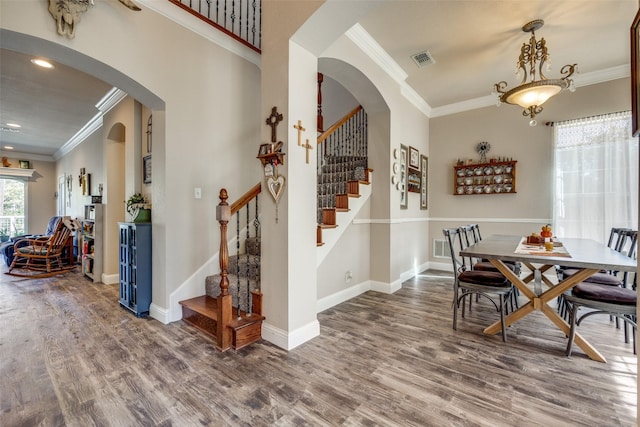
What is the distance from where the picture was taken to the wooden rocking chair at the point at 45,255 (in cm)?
511

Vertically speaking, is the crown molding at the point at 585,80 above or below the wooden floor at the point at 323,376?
above

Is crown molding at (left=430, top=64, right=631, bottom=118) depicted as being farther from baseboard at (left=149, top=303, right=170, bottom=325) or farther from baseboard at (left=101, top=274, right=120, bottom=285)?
baseboard at (left=101, top=274, right=120, bottom=285)

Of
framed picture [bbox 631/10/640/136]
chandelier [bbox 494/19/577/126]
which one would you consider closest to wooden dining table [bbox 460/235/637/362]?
framed picture [bbox 631/10/640/136]

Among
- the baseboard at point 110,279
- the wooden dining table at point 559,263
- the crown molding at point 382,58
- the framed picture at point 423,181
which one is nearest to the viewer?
the wooden dining table at point 559,263

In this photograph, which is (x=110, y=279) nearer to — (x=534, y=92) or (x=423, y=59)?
(x=423, y=59)

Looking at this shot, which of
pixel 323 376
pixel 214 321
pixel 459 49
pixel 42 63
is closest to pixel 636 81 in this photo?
pixel 323 376

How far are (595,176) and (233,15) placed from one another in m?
5.27

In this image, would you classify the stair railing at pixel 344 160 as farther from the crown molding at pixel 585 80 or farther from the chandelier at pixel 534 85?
the crown molding at pixel 585 80

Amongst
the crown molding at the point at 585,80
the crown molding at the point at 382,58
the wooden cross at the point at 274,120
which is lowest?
the wooden cross at the point at 274,120

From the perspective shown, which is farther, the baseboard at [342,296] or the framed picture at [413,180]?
the framed picture at [413,180]

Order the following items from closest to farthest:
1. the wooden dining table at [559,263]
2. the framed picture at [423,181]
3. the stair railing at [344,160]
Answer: the wooden dining table at [559,263] → the stair railing at [344,160] → the framed picture at [423,181]

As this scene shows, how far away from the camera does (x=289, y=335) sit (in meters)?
2.26

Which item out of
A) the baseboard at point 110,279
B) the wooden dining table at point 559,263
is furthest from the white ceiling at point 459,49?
the baseboard at point 110,279

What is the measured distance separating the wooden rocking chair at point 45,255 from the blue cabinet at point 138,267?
10.9 feet
